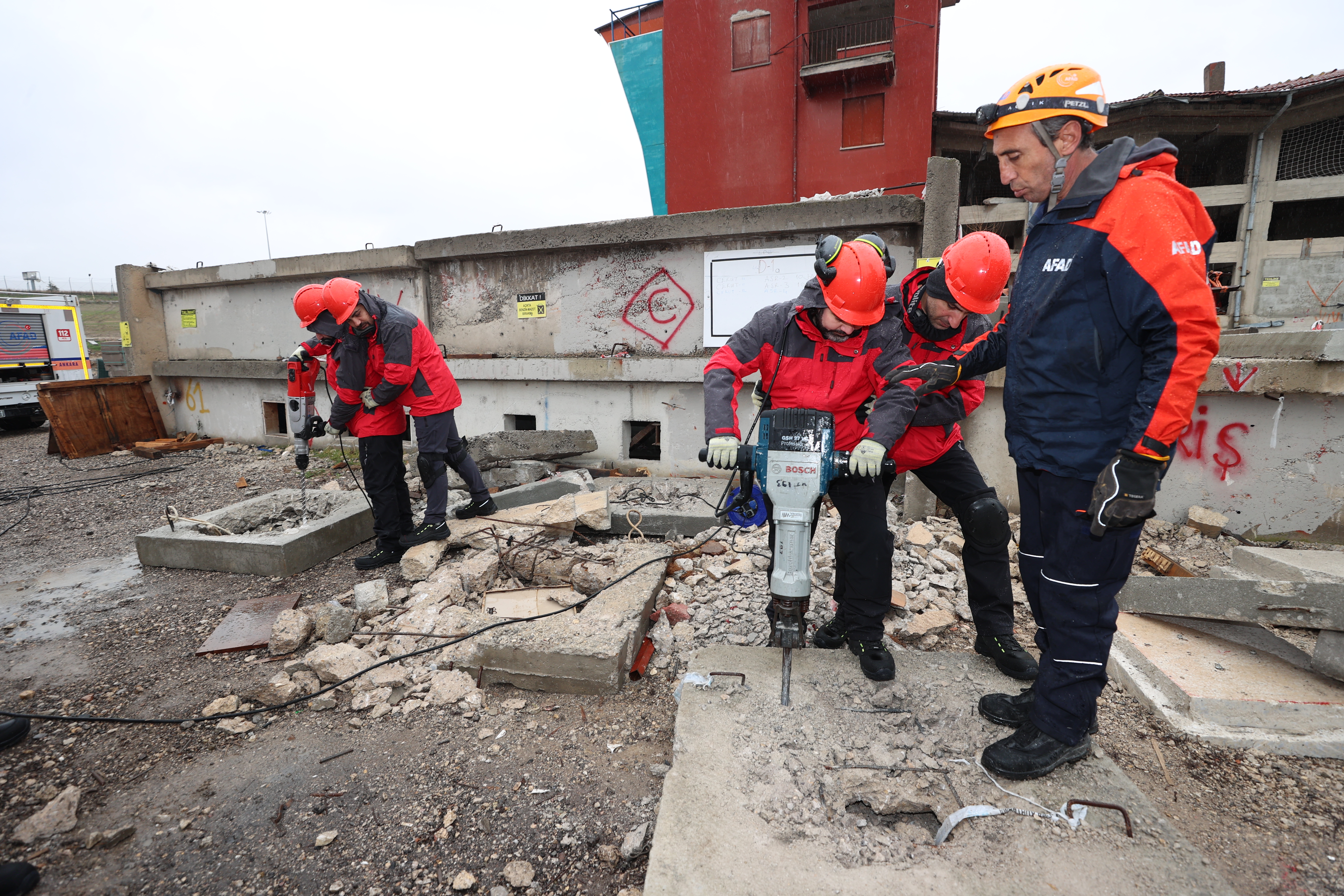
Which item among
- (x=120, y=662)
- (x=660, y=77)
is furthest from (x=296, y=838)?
(x=660, y=77)

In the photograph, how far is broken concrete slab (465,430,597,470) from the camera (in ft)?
18.6

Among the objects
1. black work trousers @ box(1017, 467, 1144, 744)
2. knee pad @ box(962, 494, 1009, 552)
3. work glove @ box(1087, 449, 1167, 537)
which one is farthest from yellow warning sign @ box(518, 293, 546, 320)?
work glove @ box(1087, 449, 1167, 537)

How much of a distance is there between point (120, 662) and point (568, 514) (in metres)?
2.63

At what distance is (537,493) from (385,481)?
117 cm

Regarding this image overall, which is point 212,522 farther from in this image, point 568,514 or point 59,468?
point 59,468

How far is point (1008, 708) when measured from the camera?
2.17 m

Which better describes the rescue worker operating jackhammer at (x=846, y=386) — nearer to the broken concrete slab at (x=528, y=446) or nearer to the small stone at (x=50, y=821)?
the small stone at (x=50, y=821)

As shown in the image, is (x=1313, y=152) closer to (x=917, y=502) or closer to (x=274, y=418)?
(x=917, y=502)

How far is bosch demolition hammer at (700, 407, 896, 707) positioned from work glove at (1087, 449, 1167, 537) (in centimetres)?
76

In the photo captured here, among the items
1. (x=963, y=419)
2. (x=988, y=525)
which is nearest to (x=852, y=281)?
(x=963, y=419)

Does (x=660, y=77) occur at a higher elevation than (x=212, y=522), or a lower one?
higher

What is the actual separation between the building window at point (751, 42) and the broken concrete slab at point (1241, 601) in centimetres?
1659

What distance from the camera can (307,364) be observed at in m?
4.84

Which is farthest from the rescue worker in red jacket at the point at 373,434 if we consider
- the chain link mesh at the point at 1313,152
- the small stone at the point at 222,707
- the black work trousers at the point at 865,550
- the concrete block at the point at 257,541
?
the chain link mesh at the point at 1313,152
